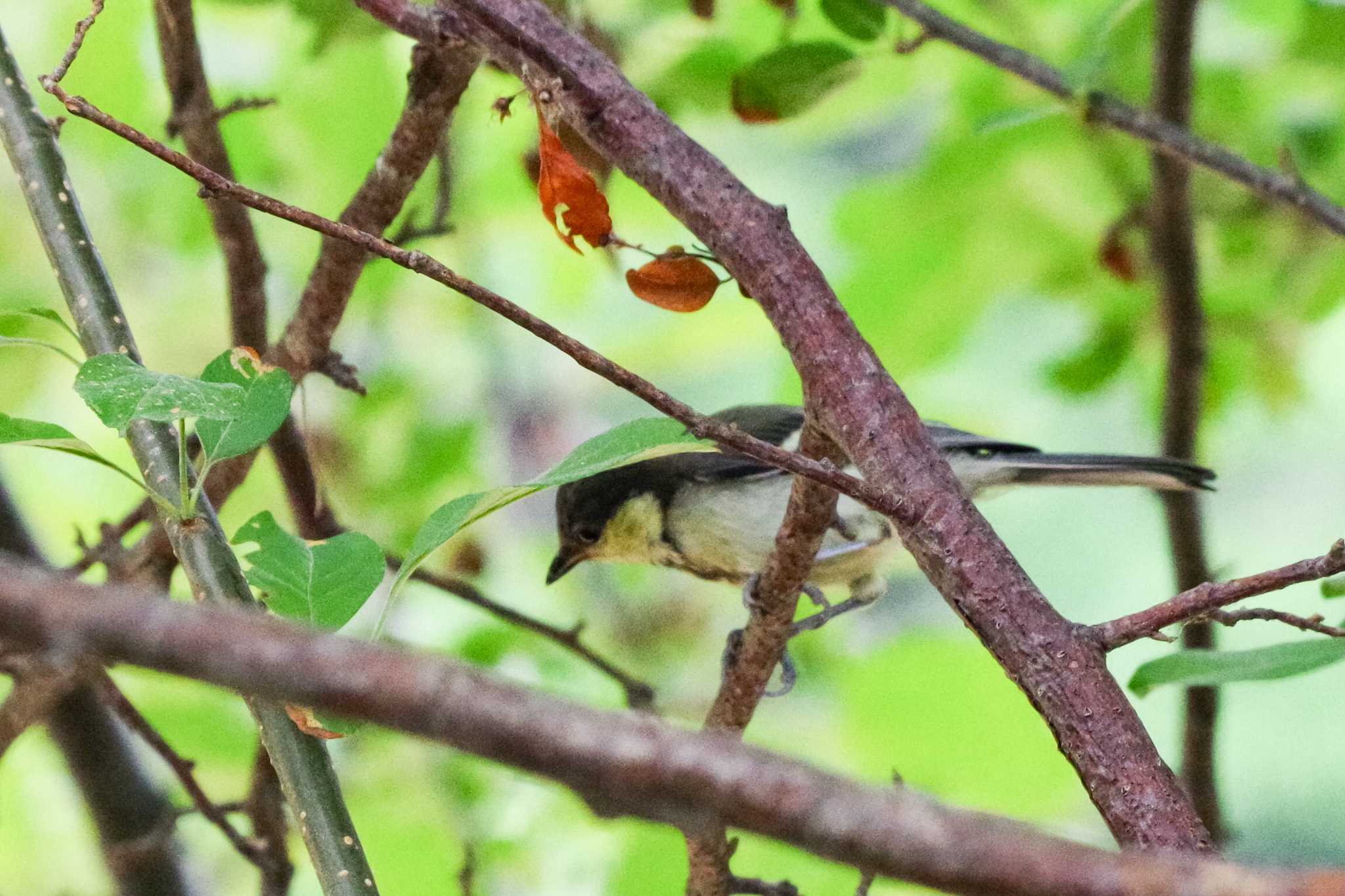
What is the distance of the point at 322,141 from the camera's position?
83.3 inches

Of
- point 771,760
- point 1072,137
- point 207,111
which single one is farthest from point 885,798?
point 1072,137

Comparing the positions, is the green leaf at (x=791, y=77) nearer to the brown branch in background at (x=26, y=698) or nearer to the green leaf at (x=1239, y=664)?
the green leaf at (x=1239, y=664)

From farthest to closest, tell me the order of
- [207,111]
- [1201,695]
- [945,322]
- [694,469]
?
1. [694,469]
2. [945,322]
3. [1201,695]
4. [207,111]

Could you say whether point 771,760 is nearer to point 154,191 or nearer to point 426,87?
point 426,87

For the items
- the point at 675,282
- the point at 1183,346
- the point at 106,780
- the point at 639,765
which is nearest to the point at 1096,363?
the point at 1183,346

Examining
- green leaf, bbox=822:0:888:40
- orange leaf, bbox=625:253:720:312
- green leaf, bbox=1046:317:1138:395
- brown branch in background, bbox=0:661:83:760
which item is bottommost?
brown branch in background, bbox=0:661:83:760

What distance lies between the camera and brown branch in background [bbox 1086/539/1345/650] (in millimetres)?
808

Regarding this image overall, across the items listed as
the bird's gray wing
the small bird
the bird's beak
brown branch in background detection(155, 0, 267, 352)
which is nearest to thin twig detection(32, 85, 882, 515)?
brown branch in background detection(155, 0, 267, 352)

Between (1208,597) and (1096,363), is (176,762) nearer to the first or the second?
(1208,597)

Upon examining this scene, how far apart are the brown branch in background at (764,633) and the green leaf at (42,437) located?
55 centimetres

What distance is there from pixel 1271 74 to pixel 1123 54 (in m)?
0.35

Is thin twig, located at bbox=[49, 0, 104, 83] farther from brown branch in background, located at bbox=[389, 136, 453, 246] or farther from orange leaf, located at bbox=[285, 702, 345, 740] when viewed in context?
brown branch in background, located at bbox=[389, 136, 453, 246]

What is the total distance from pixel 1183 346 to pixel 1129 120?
1.90 ft

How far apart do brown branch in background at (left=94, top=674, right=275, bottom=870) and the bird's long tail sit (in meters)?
1.48
